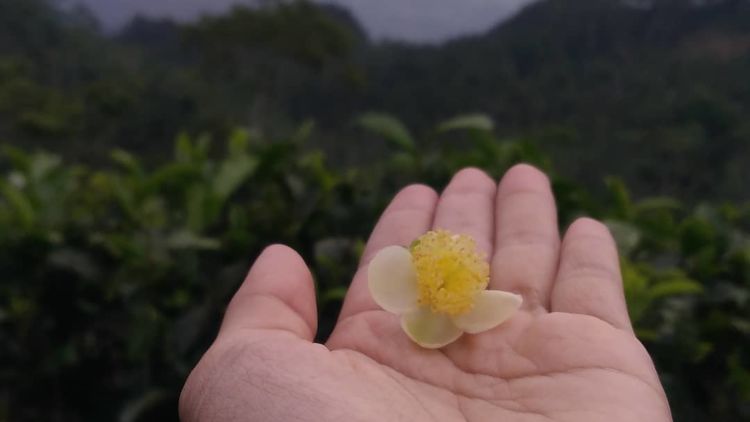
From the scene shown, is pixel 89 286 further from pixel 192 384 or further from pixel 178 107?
pixel 178 107

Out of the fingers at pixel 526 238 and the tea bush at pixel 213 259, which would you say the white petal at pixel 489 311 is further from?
the tea bush at pixel 213 259

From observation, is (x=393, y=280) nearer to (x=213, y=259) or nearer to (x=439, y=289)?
(x=439, y=289)

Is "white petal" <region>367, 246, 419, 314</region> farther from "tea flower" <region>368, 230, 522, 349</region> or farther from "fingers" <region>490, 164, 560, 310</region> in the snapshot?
"fingers" <region>490, 164, 560, 310</region>

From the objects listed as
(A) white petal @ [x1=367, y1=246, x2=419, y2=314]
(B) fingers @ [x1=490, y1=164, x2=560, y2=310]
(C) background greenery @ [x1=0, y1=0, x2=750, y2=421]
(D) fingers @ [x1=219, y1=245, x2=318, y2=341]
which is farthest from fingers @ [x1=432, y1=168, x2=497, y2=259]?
(D) fingers @ [x1=219, y1=245, x2=318, y2=341]

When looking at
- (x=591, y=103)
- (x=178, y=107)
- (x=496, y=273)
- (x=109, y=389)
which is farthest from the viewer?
(x=178, y=107)

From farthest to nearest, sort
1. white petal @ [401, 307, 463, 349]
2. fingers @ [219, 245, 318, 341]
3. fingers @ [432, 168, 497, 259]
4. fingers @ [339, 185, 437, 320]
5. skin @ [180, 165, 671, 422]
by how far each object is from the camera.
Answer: fingers @ [432, 168, 497, 259]
fingers @ [339, 185, 437, 320]
white petal @ [401, 307, 463, 349]
fingers @ [219, 245, 318, 341]
skin @ [180, 165, 671, 422]

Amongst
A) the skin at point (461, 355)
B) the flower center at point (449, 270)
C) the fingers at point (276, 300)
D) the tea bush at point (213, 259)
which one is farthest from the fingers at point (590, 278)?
the fingers at point (276, 300)

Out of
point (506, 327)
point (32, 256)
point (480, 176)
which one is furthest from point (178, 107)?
point (506, 327)
